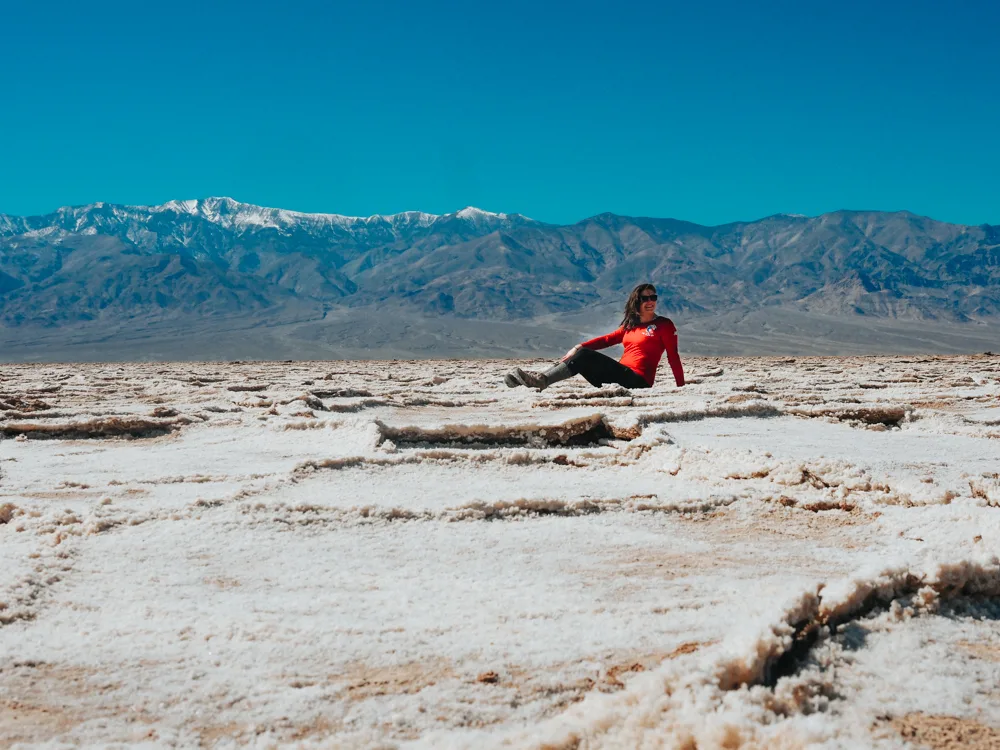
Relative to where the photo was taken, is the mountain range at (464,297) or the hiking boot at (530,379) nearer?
the hiking boot at (530,379)

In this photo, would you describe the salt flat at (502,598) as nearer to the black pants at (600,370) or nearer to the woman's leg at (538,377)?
the woman's leg at (538,377)

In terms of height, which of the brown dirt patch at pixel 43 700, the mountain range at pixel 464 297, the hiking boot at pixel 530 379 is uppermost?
the mountain range at pixel 464 297

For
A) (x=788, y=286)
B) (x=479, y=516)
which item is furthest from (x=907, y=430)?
(x=788, y=286)

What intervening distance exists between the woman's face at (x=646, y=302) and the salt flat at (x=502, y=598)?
11.1ft

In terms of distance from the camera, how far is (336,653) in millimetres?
1438

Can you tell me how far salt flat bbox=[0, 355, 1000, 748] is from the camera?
1.19 m

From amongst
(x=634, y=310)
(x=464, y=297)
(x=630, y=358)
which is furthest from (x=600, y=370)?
(x=464, y=297)

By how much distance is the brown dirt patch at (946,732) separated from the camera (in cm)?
109

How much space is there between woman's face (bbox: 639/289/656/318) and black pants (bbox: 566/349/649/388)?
532 mm

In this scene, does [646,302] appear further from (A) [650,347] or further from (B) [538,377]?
(B) [538,377]

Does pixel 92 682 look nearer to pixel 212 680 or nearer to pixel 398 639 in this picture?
pixel 212 680

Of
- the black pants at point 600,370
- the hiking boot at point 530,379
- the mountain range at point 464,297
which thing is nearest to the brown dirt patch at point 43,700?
the hiking boot at point 530,379

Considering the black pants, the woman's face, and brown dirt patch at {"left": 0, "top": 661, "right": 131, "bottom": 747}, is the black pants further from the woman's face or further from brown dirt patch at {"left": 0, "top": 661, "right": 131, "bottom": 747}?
brown dirt patch at {"left": 0, "top": 661, "right": 131, "bottom": 747}

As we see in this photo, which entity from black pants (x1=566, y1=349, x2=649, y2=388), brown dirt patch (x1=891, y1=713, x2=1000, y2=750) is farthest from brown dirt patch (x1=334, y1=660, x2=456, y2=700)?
black pants (x1=566, y1=349, x2=649, y2=388)
